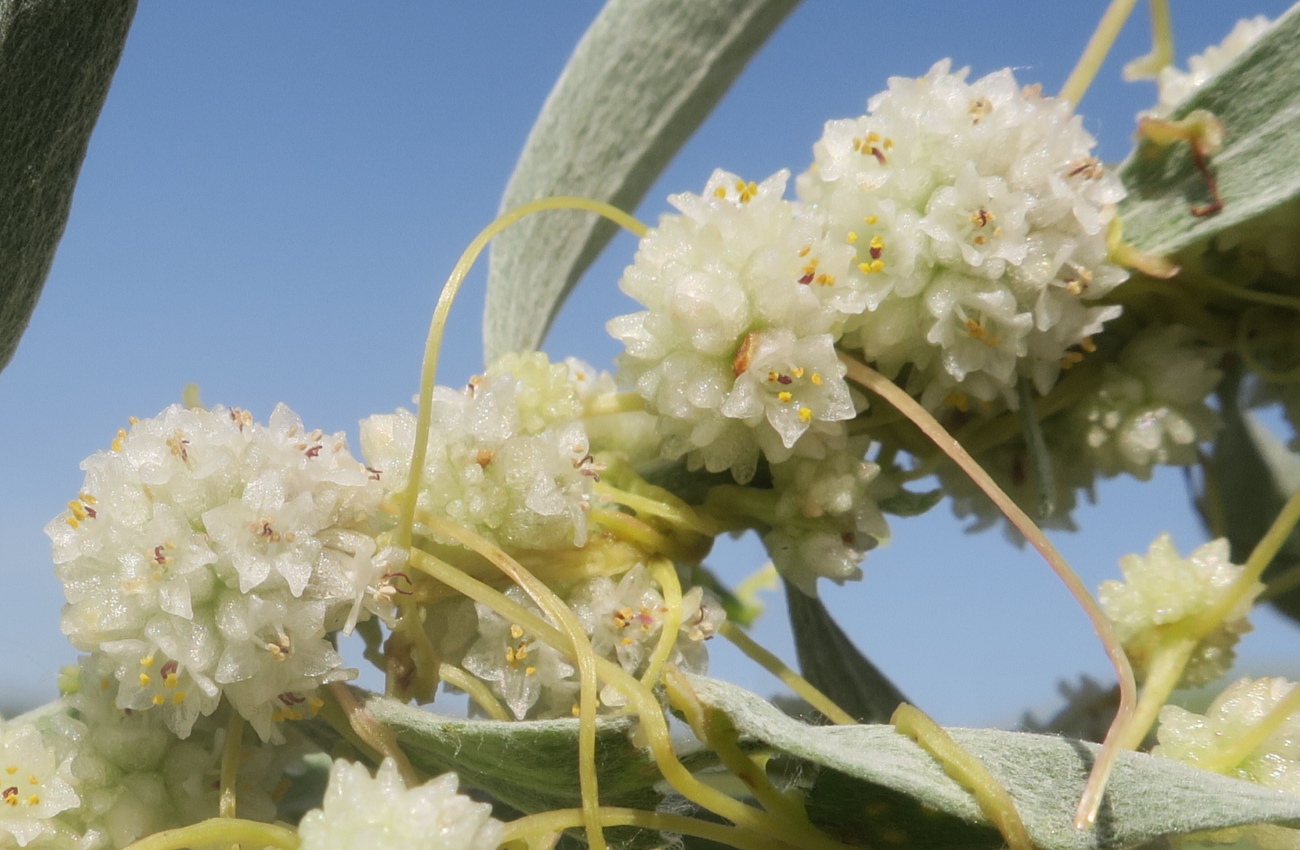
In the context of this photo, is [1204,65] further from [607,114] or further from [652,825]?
[652,825]

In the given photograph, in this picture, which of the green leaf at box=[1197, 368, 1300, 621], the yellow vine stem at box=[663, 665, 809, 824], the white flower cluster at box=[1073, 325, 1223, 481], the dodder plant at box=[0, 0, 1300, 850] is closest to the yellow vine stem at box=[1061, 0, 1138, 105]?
the dodder plant at box=[0, 0, 1300, 850]

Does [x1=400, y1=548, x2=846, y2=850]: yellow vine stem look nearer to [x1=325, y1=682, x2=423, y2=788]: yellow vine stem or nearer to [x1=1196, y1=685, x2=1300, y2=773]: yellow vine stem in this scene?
[x1=325, y1=682, x2=423, y2=788]: yellow vine stem

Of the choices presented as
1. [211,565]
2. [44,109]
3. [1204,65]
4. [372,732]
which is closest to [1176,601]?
[1204,65]

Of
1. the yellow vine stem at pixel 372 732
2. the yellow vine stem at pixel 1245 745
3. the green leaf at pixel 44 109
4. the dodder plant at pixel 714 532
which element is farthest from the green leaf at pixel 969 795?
the green leaf at pixel 44 109

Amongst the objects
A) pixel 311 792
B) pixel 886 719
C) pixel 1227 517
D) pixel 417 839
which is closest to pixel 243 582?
pixel 417 839

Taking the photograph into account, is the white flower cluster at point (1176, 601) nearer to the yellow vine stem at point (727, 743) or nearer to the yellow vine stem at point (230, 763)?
the yellow vine stem at point (727, 743)
